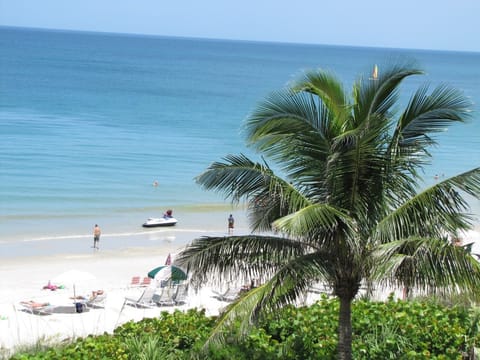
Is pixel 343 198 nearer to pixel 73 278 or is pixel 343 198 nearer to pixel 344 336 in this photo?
pixel 344 336

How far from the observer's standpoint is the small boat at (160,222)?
3089cm

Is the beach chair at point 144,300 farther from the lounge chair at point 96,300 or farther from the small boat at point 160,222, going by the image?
the small boat at point 160,222

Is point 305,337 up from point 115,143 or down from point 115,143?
down

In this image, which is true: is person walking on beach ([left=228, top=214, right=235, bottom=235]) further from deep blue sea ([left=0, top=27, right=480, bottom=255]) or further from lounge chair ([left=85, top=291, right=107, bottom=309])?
lounge chair ([left=85, top=291, right=107, bottom=309])

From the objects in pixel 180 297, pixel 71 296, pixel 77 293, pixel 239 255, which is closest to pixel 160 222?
pixel 77 293

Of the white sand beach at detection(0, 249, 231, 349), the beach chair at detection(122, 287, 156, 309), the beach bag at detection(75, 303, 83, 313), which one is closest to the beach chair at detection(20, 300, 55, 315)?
the white sand beach at detection(0, 249, 231, 349)

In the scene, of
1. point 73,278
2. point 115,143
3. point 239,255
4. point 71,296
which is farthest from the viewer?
point 115,143

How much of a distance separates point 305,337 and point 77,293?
981 cm

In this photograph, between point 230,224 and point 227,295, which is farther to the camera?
point 230,224

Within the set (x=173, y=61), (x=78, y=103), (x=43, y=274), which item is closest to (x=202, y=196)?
(x=43, y=274)

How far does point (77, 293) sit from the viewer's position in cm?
2014

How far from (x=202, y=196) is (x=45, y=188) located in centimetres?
689

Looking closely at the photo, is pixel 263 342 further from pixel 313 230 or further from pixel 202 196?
pixel 202 196

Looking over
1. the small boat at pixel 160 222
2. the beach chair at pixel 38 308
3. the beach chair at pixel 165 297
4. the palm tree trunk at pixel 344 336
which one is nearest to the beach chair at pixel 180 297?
the beach chair at pixel 165 297
